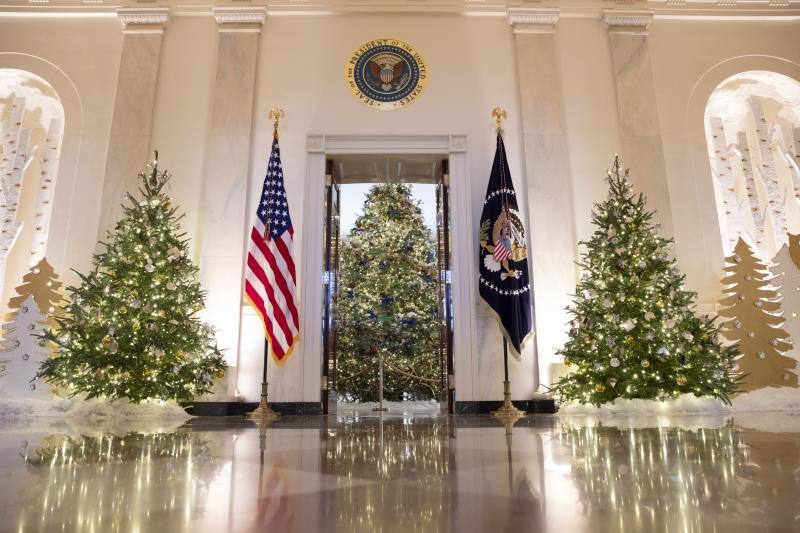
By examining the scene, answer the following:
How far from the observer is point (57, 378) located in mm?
5562

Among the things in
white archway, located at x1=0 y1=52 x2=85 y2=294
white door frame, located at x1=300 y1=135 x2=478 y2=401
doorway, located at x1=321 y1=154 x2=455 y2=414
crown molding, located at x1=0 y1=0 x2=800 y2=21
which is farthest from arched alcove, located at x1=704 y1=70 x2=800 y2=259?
white archway, located at x1=0 y1=52 x2=85 y2=294

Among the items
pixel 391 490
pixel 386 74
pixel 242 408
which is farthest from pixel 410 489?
pixel 386 74

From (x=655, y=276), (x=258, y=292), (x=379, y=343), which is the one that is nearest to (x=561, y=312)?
(x=655, y=276)

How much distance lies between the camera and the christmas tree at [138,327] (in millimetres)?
5543

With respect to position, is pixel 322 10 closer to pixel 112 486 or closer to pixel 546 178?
pixel 546 178

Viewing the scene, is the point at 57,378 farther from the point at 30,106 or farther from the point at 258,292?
the point at 30,106

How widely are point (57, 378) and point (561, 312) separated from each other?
6178 mm

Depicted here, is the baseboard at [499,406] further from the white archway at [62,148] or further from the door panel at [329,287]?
the white archway at [62,148]

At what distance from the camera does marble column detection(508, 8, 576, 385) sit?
24.1 ft

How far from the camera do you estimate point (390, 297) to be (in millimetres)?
12867

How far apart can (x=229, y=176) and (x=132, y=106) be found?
77.4 inches

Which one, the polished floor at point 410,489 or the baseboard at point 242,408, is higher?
the polished floor at point 410,489

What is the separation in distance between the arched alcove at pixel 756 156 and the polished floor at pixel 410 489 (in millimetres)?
7532

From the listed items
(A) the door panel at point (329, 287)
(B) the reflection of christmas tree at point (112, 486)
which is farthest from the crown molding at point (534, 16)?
(B) the reflection of christmas tree at point (112, 486)
